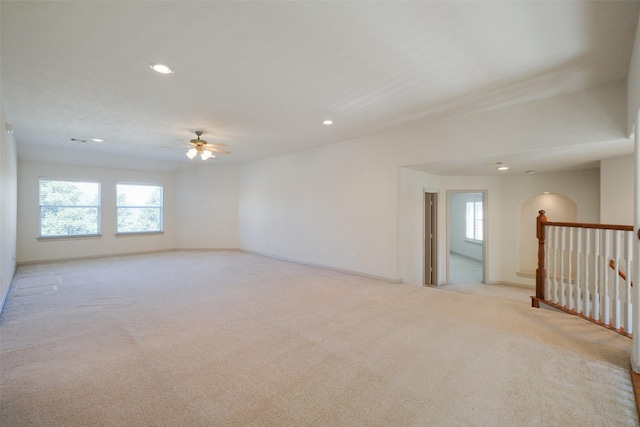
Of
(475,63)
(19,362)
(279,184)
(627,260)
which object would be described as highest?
(475,63)

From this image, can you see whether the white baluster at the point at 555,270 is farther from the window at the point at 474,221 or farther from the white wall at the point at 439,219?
the window at the point at 474,221

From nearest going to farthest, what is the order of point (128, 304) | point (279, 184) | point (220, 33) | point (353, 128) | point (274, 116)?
point (220, 33), point (128, 304), point (274, 116), point (353, 128), point (279, 184)

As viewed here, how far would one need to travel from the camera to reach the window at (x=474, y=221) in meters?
10.1

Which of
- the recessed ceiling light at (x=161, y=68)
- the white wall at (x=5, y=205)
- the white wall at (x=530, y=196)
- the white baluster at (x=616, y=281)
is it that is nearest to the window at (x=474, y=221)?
the white wall at (x=530, y=196)

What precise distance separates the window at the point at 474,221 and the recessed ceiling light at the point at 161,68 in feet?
33.1

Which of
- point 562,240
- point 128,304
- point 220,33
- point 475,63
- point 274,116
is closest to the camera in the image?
point 220,33

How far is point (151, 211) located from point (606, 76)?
1004 cm

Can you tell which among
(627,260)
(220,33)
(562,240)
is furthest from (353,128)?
(627,260)

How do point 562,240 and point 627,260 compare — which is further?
point 562,240

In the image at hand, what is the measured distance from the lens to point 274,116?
14.5ft

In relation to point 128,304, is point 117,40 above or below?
above

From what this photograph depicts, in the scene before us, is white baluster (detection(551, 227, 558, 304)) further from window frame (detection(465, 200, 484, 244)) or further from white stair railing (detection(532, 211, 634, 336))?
window frame (detection(465, 200, 484, 244))

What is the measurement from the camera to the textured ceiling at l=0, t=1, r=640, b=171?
2.11 meters

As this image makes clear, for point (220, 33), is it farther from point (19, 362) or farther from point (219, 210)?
point (219, 210)
